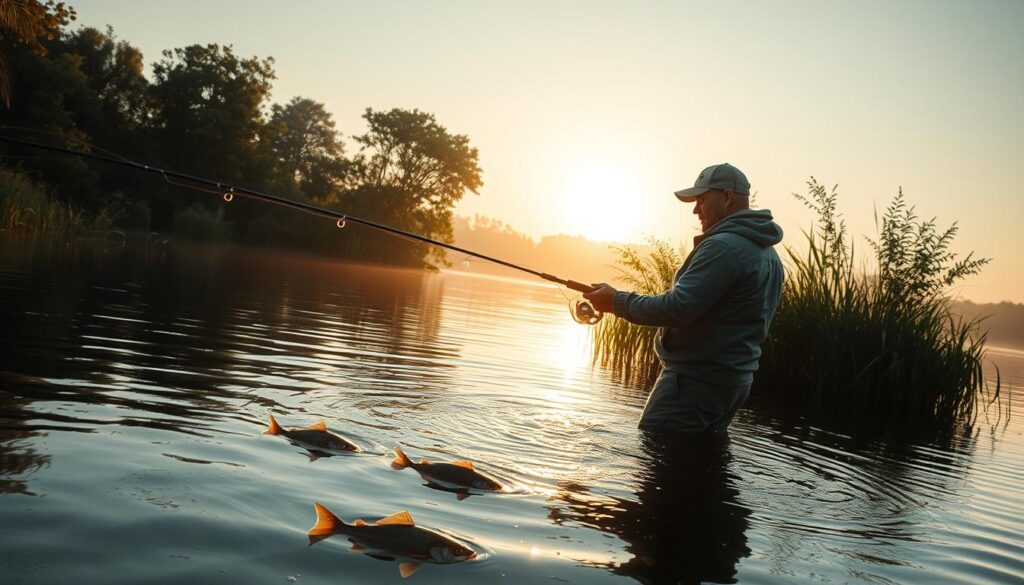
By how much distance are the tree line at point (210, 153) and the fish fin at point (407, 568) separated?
154 feet

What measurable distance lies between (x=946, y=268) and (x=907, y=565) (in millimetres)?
10983

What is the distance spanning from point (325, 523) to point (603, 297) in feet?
9.92

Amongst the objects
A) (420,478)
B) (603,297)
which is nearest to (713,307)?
(603,297)

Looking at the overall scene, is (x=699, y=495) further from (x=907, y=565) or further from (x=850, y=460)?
(x=850, y=460)

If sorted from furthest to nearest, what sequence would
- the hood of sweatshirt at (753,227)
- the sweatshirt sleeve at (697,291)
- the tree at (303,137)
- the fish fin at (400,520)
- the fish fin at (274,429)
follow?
1. the tree at (303,137)
2. the fish fin at (274,429)
3. the hood of sweatshirt at (753,227)
4. the sweatshirt sleeve at (697,291)
5. the fish fin at (400,520)

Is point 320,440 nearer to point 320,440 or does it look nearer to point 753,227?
point 320,440

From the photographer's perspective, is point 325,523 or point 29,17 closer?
point 325,523

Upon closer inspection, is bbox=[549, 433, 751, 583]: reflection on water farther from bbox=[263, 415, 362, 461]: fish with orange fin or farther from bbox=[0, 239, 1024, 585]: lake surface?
bbox=[263, 415, 362, 461]: fish with orange fin

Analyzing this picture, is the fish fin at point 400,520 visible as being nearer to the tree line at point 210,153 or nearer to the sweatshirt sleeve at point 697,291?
the sweatshirt sleeve at point 697,291

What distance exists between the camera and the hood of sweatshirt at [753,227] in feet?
20.0

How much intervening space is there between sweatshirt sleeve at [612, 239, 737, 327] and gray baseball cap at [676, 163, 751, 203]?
56 cm

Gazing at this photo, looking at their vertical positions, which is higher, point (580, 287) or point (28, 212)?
point (28, 212)

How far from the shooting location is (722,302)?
20.3ft

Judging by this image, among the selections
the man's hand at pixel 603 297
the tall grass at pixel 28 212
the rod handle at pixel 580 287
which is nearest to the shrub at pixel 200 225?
the tall grass at pixel 28 212
